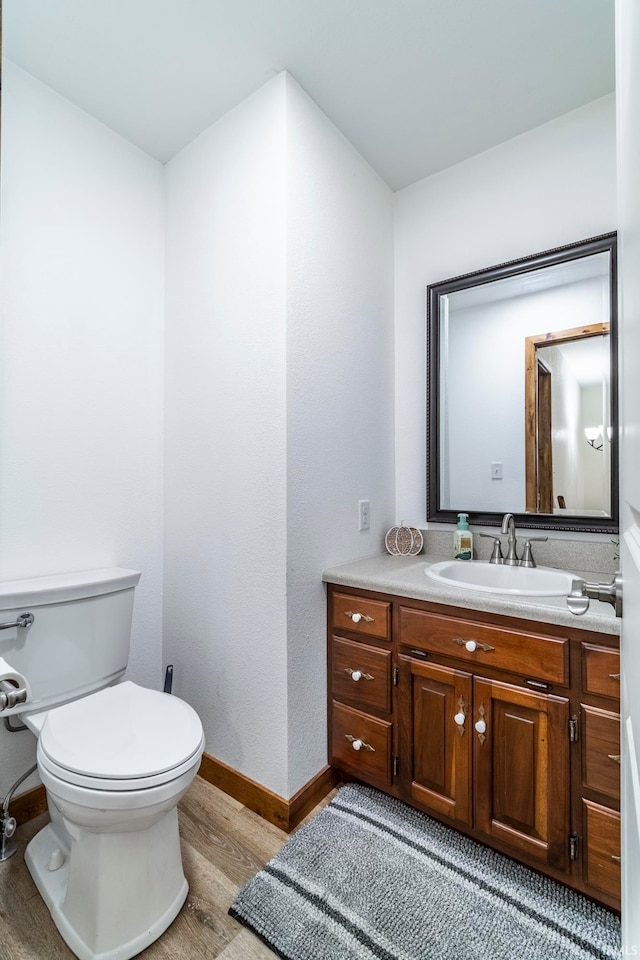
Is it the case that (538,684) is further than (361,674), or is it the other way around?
(361,674)

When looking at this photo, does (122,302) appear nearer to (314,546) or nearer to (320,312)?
(320,312)

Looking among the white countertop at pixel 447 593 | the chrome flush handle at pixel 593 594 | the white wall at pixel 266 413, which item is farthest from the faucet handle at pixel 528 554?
the chrome flush handle at pixel 593 594

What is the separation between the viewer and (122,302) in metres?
1.73

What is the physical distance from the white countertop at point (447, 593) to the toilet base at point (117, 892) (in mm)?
842

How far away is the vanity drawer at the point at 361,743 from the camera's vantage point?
1.46 metres

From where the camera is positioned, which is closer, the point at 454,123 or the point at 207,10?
the point at 207,10

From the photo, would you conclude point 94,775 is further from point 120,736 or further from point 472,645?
point 472,645

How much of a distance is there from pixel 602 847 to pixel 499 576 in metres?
0.76

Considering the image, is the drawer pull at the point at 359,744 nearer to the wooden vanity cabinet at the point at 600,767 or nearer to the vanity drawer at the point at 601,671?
the wooden vanity cabinet at the point at 600,767

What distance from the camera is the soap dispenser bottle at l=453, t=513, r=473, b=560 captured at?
1.71m

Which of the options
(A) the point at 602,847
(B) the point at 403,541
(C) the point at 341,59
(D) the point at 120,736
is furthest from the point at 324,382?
(A) the point at 602,847

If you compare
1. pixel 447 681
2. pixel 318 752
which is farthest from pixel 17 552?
pixel 447 681

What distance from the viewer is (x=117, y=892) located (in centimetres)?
104

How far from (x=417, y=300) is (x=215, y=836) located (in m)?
2.19
